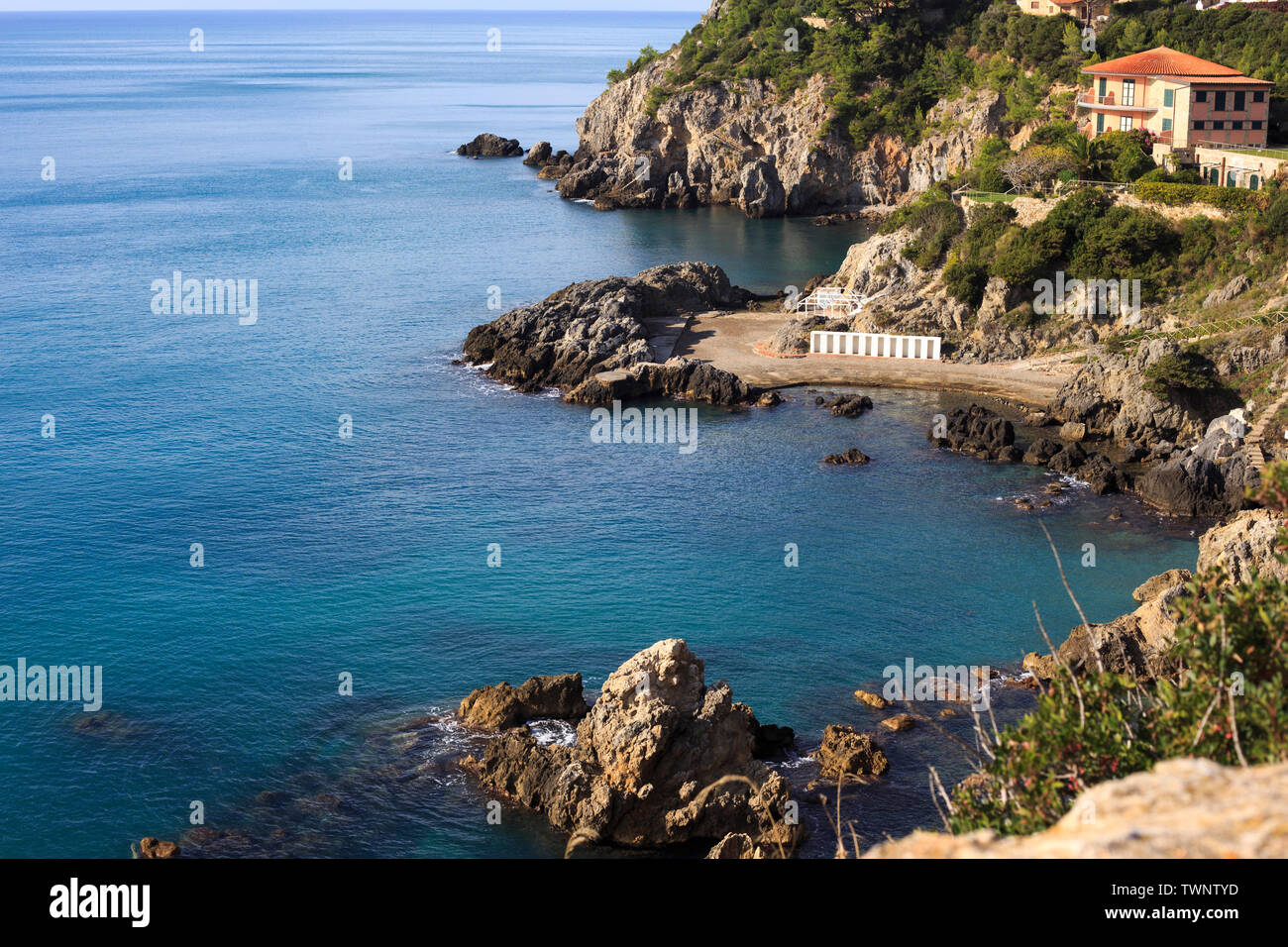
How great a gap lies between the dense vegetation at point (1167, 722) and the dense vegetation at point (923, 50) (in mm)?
84720

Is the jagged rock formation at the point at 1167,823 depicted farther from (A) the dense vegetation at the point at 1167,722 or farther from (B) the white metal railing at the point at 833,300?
(B) the white metal railing at the point at 833,300

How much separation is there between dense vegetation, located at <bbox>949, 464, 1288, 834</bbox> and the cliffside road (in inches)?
2137

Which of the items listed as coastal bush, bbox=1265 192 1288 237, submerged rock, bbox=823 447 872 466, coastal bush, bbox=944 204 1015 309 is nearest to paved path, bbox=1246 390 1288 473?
coastal bush, bbox=1265 192 1288 237

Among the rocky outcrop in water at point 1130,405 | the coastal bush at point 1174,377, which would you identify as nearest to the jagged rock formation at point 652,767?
the rocky outcrop in water at point 1130,405

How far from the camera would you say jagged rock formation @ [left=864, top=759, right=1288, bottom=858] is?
36.2 feet

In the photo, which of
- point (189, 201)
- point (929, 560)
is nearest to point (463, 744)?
point (929, 560)

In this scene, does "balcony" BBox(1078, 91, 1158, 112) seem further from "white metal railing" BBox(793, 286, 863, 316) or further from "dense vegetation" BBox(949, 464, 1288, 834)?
"dense vegetation" BBox(949, 464, 1288, 834)

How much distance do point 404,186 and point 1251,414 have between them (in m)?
117

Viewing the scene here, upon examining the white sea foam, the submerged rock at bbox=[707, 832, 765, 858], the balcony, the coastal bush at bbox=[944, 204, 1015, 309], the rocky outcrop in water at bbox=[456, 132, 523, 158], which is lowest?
the submerged rock at bbox=[707, 832, 765, 858]

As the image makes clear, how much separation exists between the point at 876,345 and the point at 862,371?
374 cm

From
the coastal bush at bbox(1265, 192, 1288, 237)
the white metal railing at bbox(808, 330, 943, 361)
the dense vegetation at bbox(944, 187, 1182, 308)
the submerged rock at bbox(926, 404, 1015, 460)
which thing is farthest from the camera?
the white metal railing at bbox(808, 330, 943, 361)

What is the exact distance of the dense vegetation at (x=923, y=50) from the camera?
10656 cm

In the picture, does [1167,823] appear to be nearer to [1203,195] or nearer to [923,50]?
[1203,195]
